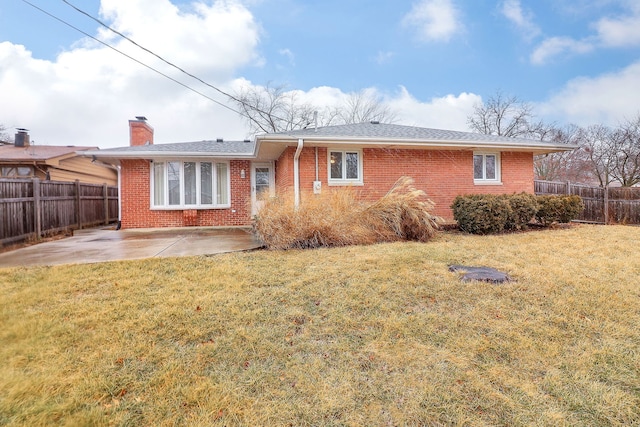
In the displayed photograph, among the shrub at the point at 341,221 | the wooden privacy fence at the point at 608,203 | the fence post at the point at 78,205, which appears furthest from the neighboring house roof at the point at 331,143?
the wooden privacy fence at the point at 608,203

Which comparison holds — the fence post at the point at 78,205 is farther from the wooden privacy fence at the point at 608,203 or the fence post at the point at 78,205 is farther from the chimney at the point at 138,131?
the wooden privacy fence at the point at 608,203

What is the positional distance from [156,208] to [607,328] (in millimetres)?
11709

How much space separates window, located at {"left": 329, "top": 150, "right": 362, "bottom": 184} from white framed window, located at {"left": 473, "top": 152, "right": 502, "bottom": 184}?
13.9 feet

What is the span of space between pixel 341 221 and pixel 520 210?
512cm

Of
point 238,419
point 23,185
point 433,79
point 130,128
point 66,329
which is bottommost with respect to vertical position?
point 238,419

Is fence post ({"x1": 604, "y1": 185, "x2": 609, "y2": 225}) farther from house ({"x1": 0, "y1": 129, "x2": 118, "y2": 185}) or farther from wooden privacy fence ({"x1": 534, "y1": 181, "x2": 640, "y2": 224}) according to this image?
house ({"x1": 0, "y1": 129, "x2": 118, "y2": 185})

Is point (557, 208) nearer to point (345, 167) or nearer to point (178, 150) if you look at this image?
point (345, 167)

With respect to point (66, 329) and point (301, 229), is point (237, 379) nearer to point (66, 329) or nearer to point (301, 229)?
point (66, 329)

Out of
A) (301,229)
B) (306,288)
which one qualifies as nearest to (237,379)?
(306,288)

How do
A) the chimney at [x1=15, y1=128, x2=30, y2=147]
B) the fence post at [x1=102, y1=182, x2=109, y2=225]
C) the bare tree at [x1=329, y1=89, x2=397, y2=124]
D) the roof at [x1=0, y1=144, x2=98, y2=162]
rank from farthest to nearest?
the bare tree at [x1=329, y1=89, x2=397, y2=124]
the chimney at [x1=15, y1=128, x2=30, y2=147]
the roof at [x1=0, y1=144, x2=98, y2=162]
the fence post at [x1=102, y1=182, x2=109, y2=225]

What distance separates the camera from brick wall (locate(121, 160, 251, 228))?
10828mm

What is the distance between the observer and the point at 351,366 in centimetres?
237

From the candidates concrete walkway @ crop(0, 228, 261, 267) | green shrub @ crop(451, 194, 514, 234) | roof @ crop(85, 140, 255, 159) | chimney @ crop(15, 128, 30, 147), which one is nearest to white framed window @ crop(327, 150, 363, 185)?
roof @ crop(85, 140, 255, 159)

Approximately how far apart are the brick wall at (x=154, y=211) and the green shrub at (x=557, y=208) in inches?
357
